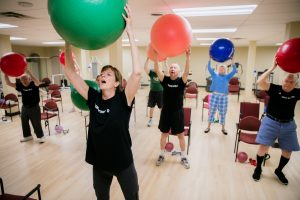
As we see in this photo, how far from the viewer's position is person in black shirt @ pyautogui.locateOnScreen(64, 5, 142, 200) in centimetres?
142

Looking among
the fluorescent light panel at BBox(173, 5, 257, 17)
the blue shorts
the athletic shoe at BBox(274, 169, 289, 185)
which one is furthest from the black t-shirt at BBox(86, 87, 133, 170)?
the fluorescent light panel at BBox(173, 5, 257, 17)

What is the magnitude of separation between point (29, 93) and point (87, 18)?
3508 mm

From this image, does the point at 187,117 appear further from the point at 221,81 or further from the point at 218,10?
the point at 218,10

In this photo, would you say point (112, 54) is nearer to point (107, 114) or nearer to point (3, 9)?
point (3, 9)

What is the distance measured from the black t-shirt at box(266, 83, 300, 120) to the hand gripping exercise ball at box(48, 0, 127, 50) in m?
2.23

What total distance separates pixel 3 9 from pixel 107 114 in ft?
10.5

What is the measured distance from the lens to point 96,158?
4.91 ft

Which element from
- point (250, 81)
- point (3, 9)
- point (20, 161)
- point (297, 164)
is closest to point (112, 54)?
point (3, 9)

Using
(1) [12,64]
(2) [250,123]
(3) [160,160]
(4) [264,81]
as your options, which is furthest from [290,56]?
(1) [12,64]

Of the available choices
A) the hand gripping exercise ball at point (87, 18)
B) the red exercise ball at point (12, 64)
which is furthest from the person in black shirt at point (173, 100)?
the red exercise ball at point (12, 64)

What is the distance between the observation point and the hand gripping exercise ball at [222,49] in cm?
301

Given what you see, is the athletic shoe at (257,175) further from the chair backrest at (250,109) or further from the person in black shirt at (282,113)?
the chair backrest at (250,109)

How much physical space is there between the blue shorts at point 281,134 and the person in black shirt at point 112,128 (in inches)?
76.4

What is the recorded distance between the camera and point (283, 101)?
2.52 metres
